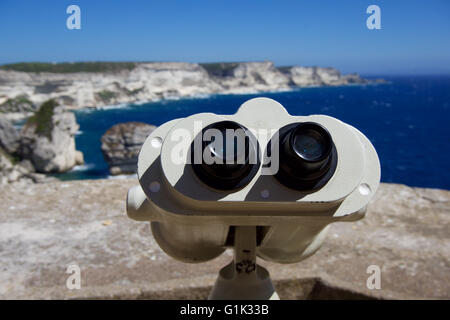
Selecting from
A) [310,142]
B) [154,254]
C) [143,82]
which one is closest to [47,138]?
[154,254]

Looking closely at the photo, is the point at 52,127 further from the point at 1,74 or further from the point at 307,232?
the point at 1,74

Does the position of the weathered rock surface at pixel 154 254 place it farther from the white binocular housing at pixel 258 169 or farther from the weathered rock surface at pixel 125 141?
the weathered rock surface at pixel 125 141

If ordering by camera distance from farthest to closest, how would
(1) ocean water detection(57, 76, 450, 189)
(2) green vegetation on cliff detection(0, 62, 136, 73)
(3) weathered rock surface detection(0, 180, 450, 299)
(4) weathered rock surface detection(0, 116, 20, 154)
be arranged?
(2) green vegetation on cliff detection(0, 62, 136, 73) < (1) ocean water detection(57, 76, 450, 189) < (4) weathered rock surface detection(0, 116, 20, 154) < (3) weathered rock surface detection(0, 180, 450, 299)

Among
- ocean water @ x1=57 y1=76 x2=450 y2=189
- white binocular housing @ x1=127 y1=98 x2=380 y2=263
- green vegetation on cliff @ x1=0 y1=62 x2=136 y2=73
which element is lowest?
ocean water @ x1=57 y1=76 x2=450 y2=189

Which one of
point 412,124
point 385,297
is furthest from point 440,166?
point 385,297

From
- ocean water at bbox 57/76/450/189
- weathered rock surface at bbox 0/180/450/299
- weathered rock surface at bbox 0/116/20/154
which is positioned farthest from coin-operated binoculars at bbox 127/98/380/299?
weathered rock surface at bbox 0/116/20/154

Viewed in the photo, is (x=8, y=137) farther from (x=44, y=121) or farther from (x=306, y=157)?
(x=306, y=157)

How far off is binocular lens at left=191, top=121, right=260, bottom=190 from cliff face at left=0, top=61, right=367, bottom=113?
78.1 meters

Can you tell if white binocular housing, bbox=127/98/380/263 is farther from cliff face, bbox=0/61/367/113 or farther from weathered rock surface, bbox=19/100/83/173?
Result: cliff face, bbox=0/61/367/113

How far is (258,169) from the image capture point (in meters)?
1.39

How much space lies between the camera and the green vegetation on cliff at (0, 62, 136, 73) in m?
83.2

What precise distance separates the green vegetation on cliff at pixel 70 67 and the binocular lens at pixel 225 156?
92147 mm

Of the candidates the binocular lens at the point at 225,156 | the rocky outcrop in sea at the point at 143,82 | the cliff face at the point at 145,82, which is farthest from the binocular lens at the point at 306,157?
the cliff face at the point at 145,82

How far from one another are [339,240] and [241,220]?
385 centimetres
